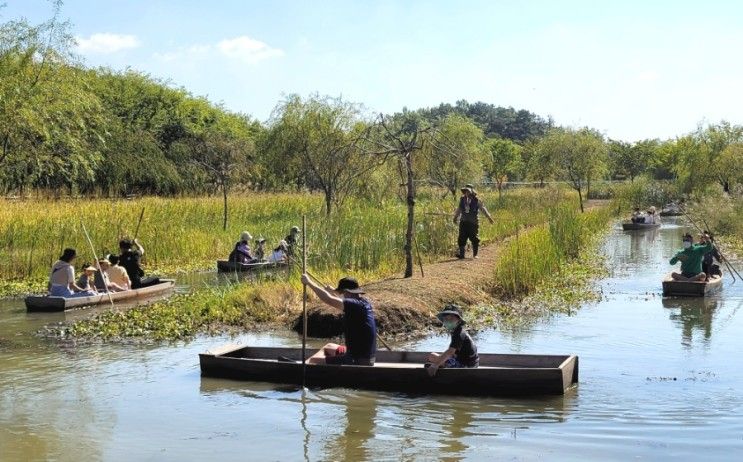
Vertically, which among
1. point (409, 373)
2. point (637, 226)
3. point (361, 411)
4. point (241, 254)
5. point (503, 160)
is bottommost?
point (361, 411)

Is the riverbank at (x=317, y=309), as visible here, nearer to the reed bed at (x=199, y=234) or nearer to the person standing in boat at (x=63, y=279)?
the person standing in boat at (x=63, y=279)

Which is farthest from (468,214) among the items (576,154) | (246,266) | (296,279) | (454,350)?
(576,154)

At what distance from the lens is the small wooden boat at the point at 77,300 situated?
16.0 meters

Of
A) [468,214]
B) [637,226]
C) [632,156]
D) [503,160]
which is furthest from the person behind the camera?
[632,156]

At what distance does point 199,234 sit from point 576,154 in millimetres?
27482

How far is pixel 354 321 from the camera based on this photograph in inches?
411

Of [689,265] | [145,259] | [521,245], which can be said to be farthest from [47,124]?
[689,265]

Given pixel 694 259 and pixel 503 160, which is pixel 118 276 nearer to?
pixel 694 259

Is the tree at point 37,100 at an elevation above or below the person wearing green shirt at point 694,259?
above

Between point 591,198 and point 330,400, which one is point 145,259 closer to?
point 330,400

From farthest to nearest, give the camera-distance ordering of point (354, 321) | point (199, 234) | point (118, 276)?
point (199, 234)
point (118, 276)
point (354, 321)

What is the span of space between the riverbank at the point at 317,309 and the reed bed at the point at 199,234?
5.70 ft

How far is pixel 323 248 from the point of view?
18422 mm

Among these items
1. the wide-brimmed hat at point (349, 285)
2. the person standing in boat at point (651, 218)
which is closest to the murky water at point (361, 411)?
the wide-brimmed hat at point (349, 285)
